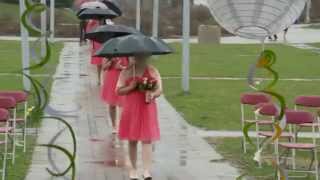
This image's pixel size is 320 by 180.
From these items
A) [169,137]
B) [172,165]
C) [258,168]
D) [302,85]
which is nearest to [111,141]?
[169,137]

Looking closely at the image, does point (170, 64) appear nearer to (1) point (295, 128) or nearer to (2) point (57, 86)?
(2) point (57, 86)

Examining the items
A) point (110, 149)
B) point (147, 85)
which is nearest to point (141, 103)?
point (147, 85)

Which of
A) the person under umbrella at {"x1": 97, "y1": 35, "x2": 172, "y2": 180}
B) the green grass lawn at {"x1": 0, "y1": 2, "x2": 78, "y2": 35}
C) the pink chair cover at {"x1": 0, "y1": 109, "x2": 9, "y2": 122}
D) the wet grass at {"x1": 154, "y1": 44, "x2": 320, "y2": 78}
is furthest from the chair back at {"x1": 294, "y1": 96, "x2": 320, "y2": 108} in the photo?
the green grass lawn at {"x1": 0, "y1": 2, "x2": 78, "y2": 35}

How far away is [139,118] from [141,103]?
18 centimetres

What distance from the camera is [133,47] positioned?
9.70 m

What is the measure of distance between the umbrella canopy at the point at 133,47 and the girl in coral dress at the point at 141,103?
0.66 feet

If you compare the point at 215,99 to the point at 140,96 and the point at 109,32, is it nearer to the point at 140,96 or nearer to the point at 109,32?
the point at 109,32

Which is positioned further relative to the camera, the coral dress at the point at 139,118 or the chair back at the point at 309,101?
the chair back at the point at 309,101

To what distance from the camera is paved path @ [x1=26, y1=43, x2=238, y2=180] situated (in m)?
11.0

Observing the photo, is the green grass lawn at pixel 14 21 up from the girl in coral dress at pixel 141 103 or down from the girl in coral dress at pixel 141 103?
up

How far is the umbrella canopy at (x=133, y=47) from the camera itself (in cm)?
966

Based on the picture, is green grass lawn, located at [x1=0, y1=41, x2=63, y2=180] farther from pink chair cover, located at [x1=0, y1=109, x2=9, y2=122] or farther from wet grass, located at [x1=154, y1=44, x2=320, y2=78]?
wet grass, located at [x1=154, y1=44, x2=320, y2=78]

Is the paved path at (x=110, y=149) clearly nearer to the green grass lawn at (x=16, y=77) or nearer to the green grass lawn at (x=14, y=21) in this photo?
the green grass lawn at (x=16, y=77)

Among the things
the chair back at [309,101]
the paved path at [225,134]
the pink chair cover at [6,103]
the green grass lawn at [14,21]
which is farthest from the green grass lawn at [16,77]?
the green grass lawn at [14,21]
